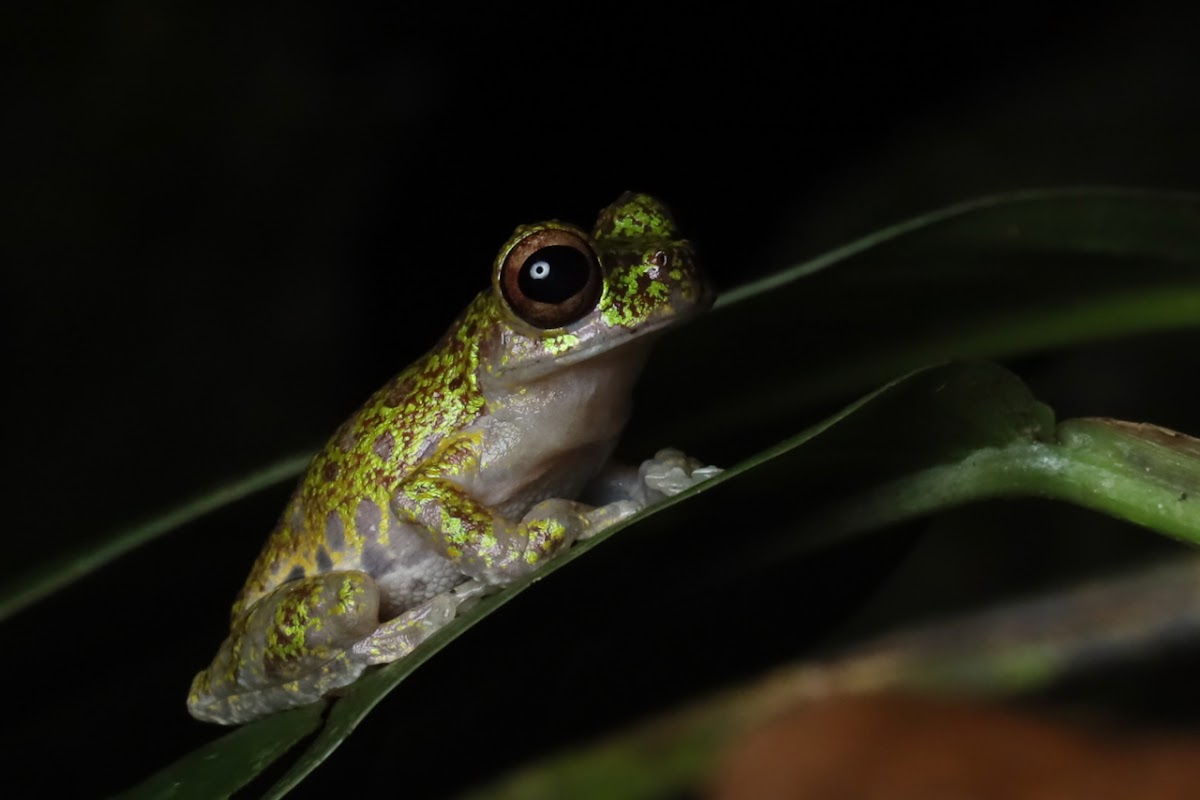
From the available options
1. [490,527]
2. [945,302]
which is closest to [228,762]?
[490,527]

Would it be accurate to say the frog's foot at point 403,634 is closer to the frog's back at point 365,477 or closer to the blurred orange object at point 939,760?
the frog's back at point 365,477

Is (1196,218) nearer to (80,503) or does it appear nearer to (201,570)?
(201,570)

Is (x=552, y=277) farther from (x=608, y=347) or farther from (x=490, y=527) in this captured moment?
(x=490, y=527)

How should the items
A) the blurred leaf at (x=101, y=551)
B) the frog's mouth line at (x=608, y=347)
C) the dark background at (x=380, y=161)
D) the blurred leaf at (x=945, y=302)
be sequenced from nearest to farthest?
the blurred leaf at (x=101, y=551)
the blurred leaf at (x=945, y=302)
the frog's mouth line at (x=608, y=347)
the dark background at (x=380, y=161)

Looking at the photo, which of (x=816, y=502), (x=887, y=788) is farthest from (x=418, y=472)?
(x=887, y=788)

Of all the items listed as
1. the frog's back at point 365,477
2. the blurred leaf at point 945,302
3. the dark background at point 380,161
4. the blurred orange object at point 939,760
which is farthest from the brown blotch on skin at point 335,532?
the dark background at point 380,161

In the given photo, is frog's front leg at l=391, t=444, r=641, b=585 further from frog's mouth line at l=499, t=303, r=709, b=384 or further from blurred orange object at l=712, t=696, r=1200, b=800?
blurred orange object at l=712, t=696, r=1200, b=800

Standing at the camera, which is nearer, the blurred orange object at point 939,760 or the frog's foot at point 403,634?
the frog's foot at point 403,634
